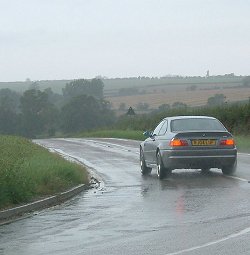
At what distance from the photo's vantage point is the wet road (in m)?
10.1

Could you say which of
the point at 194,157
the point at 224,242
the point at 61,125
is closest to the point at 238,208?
the point at 224,242

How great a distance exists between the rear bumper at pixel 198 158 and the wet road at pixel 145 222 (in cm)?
40

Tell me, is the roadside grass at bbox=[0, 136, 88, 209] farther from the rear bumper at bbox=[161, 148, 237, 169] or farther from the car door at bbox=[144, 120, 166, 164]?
the rear bumper at bbox=[161, 148, 237, 169]

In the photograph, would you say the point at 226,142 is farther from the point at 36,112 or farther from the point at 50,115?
the point at 50,115

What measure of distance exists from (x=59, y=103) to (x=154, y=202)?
10908 cm

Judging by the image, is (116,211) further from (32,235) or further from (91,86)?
(91,86)

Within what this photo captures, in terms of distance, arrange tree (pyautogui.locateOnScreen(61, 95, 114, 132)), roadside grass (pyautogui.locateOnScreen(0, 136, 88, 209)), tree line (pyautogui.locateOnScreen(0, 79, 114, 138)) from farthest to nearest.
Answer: tree (pyautogui.locateOnScreen(61, 95, 114, 132)), tree line (pyautogui.locateOnScreen(0, 79, 114, 138)), roadside grass (pyautogui.locateOnScreen(0, 136, 88, 209))

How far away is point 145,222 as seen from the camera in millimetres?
12383

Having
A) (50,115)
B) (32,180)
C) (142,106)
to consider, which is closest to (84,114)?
(50,115)

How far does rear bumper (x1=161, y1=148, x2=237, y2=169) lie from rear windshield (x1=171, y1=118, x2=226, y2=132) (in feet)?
2.43

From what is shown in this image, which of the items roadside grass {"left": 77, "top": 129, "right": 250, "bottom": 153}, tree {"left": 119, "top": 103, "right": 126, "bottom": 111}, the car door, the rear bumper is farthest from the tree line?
the rear bumper

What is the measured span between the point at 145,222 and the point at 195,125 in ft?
26.2

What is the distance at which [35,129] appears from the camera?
105 m

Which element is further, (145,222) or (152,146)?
(152,146)
